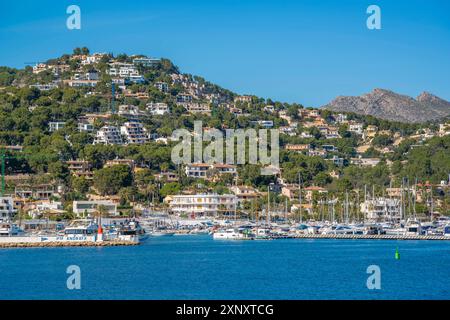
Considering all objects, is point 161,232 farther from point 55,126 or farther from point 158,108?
point 158,108

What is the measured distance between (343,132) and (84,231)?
199 feet

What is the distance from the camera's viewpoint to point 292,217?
6800 cm

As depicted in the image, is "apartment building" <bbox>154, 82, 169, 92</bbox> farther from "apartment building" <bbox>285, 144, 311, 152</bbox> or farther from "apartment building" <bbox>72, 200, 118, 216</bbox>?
"apartment building" <bbox>72, 200, 118, 216</bbox>

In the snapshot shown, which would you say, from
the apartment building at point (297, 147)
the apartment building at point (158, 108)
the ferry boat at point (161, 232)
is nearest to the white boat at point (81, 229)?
the ferry boat at point (161, 232)

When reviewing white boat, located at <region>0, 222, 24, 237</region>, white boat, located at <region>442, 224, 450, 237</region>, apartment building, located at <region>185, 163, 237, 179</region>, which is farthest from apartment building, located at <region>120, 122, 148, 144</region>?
white boat, located at <region>442, 224, 450, 237</region>

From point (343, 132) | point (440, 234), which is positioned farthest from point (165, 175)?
point (343, 132)

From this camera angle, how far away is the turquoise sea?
2667 centimetres
